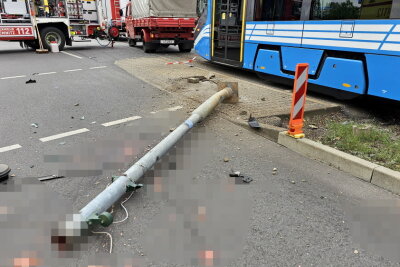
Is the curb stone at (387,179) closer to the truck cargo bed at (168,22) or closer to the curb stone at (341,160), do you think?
the curb stone at (341,160)

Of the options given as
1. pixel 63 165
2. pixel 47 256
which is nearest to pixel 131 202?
pixel 47 256

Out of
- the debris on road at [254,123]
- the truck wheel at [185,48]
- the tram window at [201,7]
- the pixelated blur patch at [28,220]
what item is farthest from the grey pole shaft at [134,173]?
the truck wheel at [185,48]

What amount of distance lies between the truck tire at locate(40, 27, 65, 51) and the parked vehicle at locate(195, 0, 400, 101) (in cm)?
977

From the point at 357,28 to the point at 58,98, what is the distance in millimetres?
6494

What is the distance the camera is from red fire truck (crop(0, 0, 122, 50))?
14.6 metres

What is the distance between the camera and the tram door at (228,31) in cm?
957

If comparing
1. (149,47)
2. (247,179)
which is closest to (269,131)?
(247,179)

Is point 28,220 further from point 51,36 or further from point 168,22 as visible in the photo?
point 51,36

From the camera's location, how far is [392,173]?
3.61 m

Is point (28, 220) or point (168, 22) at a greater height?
point (168, 22)

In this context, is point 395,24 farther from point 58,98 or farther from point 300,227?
point 58,98

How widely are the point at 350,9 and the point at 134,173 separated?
18.6 feet

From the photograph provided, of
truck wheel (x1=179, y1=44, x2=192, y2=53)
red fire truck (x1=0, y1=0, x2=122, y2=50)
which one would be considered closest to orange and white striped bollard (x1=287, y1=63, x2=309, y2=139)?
truck wheel (x1=179, y1=44, x2=192, y2=53)

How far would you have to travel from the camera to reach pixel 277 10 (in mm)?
8133
